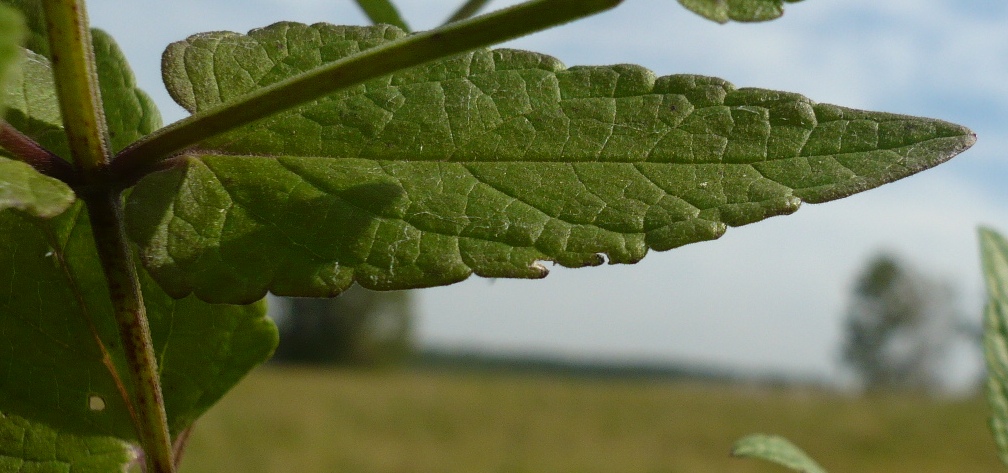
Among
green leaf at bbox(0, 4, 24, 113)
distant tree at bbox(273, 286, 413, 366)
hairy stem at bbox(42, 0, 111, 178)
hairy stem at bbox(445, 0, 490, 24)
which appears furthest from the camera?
distant tree at bbox(273, 286, 413, 366)

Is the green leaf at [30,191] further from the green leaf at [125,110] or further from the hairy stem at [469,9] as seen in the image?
the hairy stem at [469,9]

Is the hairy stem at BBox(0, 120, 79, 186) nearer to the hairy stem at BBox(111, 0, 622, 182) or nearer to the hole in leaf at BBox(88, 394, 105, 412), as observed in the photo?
the hairy stem at BBox(111, 0, 622, 182)

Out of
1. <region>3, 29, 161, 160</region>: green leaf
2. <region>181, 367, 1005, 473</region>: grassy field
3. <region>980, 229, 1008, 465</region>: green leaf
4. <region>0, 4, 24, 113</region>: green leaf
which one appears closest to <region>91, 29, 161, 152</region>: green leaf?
<region>3, 29, 161, 160</region>: green leaf

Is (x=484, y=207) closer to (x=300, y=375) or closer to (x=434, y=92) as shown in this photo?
(x=434, y=92)

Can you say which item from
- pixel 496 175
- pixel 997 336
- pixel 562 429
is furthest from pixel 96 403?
pixel 562 429

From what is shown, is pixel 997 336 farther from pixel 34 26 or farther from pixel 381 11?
pixel 34 26

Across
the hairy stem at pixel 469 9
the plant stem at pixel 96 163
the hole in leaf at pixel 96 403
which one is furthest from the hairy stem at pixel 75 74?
the hairy stem at pixel 469 9
